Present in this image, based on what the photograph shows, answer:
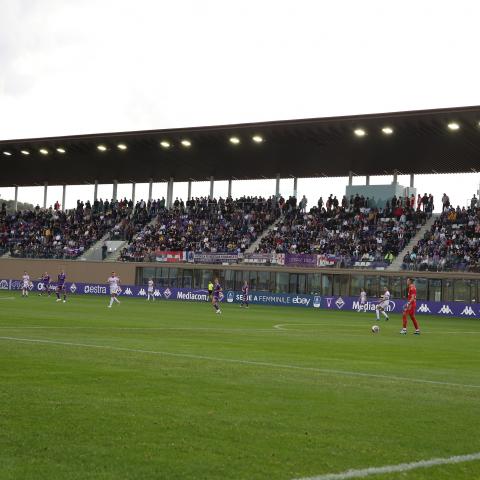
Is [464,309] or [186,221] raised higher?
[186,221]

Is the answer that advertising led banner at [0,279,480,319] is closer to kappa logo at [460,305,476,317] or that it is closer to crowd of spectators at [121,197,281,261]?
kappa logo at [460,305,476,317]

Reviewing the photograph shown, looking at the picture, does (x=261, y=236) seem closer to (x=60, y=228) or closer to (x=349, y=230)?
(x=349, y=230)

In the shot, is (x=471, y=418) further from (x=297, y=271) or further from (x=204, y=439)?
(x=297, y=271)

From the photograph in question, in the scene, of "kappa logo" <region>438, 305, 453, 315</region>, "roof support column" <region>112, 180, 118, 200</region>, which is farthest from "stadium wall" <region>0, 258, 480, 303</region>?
"roof support column" <region>112, 180, 118, 200</region>

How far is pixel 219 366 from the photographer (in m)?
14.5

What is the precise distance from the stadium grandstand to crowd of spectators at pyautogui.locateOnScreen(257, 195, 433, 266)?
0.11 meters

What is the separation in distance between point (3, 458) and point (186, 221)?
64.7 metres

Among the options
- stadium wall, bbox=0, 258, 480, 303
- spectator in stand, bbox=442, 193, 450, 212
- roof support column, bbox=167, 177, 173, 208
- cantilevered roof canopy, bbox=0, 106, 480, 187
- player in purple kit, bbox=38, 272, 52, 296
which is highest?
cantilevered roof canopy, bbox=0, 106, 480, 187

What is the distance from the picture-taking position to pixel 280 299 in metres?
61.3

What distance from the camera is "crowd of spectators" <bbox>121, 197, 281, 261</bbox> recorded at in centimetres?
6681

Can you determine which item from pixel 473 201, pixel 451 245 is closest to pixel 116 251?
pixel 451 245

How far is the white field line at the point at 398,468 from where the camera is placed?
684 centimetres

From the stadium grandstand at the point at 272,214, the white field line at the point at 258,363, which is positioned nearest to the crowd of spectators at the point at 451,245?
the stadium grandstand at the point at 272,214

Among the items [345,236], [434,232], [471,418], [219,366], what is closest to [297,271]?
[345,236]
